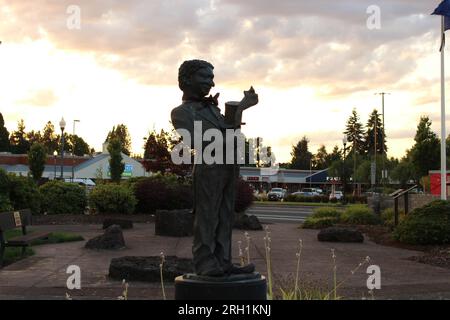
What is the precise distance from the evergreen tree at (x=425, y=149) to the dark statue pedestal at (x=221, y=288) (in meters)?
48.7

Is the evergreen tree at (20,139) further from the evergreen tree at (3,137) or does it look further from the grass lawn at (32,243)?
the grass lawn at (32,243)

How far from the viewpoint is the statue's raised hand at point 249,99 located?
5758mm

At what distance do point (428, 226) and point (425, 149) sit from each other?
133 ft

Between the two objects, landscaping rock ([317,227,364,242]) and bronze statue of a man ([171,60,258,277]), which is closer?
bronze statue of a man ([171,60,258,277])

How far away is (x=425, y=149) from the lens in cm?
5234

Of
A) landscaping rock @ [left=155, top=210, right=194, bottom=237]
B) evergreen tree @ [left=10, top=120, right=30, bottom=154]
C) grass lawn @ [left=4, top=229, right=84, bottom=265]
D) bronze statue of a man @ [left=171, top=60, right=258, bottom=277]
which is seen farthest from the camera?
evergreen tree @ [left=10, top=120, right=30, bottom=154]

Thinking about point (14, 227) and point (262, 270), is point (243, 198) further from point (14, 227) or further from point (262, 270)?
point (262, 270)

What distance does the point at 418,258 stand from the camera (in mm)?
12094

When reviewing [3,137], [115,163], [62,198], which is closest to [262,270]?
[62,198]

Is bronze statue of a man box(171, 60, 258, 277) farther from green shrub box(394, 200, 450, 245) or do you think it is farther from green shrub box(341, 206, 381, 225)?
green shrub box(341, 206, 381, 225)

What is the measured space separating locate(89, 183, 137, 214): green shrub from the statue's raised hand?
16.0m

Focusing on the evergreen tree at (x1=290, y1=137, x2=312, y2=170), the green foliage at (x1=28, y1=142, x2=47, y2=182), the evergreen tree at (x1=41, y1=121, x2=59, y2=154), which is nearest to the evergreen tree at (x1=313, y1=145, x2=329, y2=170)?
the evergreen tree at (x1=290, y1=137, x2=312, y2=170)

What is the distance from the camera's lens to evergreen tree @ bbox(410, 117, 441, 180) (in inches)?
2060

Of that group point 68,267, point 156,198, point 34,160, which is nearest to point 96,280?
point 68,267
